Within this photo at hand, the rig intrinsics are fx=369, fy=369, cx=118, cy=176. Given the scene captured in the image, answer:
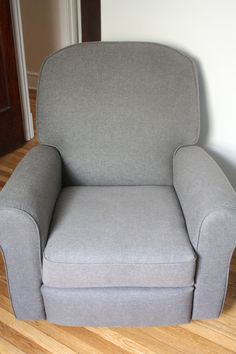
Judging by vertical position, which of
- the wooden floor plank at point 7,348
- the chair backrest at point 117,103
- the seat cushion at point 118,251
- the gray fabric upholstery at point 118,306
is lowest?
the wooden floor plank at point 7,348

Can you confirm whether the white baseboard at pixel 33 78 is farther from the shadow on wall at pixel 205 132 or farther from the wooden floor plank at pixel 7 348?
the wooden floor plank at pixel 7 348

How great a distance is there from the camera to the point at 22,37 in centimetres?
268

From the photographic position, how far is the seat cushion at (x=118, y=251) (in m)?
1.19

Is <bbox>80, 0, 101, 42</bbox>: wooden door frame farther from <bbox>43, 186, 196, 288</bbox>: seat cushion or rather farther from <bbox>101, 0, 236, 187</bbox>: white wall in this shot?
<bbox>43, 186, 196, 288</bbox>: seat cushion

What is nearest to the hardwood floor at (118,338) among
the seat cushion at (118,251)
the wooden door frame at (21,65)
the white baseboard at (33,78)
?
the seat cushion at (118,251)

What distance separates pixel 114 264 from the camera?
1.18 meters

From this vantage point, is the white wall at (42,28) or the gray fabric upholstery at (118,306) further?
the white wall at (42,28)

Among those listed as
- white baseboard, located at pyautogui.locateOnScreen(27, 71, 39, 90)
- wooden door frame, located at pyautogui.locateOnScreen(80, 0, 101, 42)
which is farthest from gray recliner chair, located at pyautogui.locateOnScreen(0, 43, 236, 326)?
white baseboard, located at pyautogui.locateOnScreen(27, 71, 39, 90)

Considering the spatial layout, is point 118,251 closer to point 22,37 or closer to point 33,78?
point 22,37

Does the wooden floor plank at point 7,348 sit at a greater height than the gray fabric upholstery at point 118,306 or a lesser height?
lesser

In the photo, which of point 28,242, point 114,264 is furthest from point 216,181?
point 28,242

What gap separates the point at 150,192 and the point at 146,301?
45 cm

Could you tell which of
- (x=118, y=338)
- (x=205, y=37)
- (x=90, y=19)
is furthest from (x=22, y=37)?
(x=118, y=338)

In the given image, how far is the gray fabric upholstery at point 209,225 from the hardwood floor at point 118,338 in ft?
0.27
